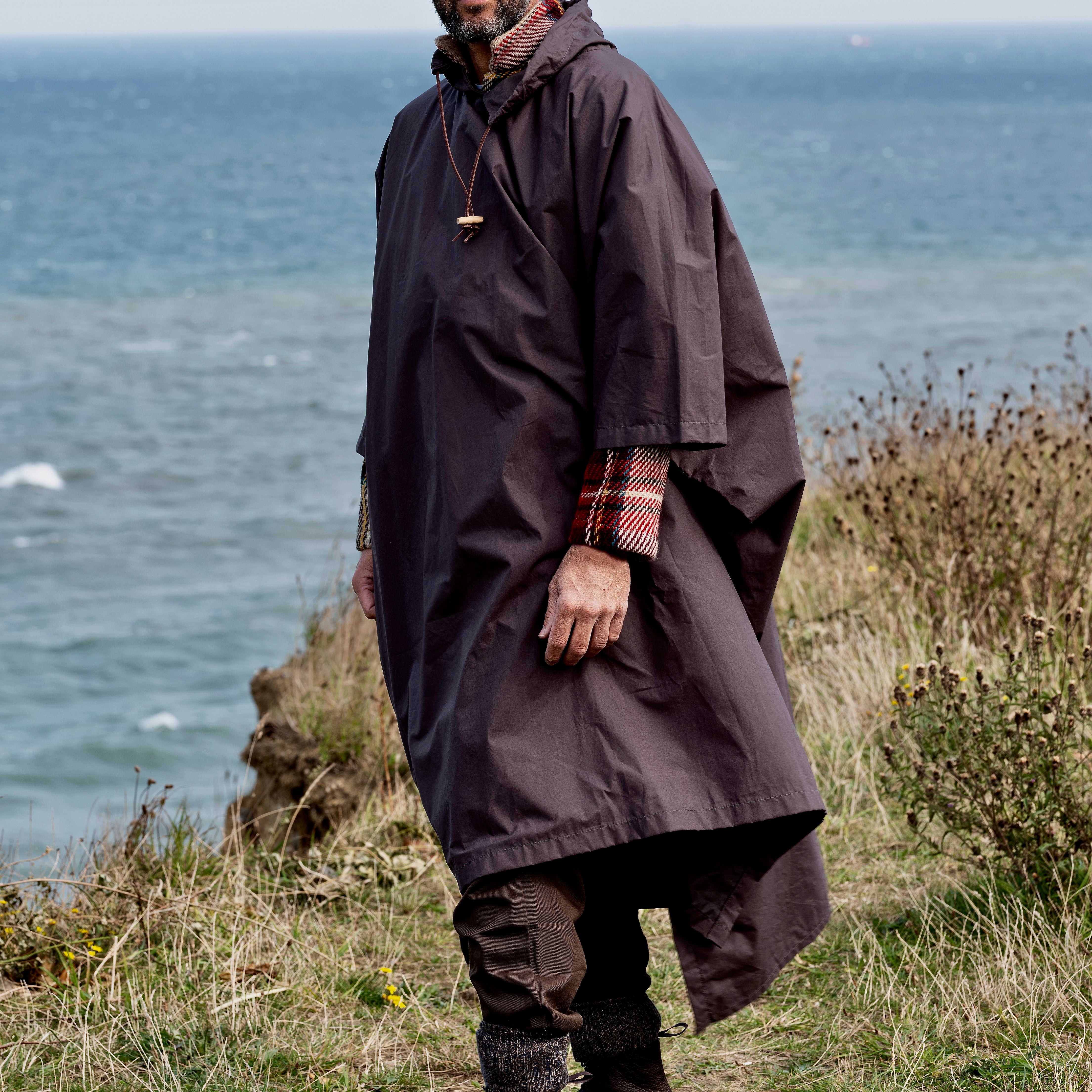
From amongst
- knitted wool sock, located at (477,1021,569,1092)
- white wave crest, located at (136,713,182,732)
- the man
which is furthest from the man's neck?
white wave crest, located at (136,713,182,732)

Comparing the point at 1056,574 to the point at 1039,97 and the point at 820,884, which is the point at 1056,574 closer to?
the point at 820,884

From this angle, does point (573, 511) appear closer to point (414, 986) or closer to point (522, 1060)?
point (522, 1060)

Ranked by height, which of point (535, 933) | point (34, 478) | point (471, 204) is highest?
point (471, 204)

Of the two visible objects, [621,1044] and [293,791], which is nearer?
[621,1044]

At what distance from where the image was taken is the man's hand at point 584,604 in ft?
6.42

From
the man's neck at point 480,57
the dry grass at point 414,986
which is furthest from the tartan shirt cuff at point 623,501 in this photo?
the dry grass at point 414,986

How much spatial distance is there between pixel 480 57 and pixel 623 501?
2.74ft

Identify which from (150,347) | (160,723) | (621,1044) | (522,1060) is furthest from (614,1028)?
(150,347)

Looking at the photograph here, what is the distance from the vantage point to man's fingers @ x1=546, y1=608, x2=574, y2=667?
1.95m

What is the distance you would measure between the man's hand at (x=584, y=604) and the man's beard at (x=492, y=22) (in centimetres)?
87

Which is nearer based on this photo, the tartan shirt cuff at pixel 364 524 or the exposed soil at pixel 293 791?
the tartan shirt cuff at pixel 364 524

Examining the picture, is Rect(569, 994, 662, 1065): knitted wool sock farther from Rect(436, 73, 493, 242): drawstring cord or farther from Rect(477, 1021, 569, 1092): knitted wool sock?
Rect(436, 73, 493, 242): drawstring cord

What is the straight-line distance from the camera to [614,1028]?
240 cm

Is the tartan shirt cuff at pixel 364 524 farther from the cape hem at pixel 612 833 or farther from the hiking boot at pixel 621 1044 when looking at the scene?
the hiking boot at pixel 621 1044
